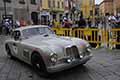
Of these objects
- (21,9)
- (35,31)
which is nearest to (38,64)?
(35,31)

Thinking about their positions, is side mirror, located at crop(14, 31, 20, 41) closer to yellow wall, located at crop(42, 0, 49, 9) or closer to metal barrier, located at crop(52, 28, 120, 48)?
metal barrier, located at crop(52, 28, 120, 48)

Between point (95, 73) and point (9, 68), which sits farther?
Result: point (9, 68)

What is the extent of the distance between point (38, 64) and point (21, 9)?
2694cm

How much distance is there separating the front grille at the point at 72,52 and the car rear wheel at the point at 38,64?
77 centimetres

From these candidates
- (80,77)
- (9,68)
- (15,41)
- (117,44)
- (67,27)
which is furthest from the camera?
(67,27)

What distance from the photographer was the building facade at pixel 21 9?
→ 3040 centimetres

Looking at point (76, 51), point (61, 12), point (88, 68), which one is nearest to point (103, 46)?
point (88, 68)

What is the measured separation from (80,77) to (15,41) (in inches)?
124

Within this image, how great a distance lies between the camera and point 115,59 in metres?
9.34

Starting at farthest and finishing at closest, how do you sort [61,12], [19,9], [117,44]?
[61,12], [19,9], [117,44]

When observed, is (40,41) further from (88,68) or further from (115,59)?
(115,59)

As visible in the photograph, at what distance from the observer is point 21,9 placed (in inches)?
1315

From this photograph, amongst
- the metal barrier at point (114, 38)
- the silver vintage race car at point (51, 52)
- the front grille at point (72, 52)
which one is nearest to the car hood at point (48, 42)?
the silver vintage race car at point (51, 52)

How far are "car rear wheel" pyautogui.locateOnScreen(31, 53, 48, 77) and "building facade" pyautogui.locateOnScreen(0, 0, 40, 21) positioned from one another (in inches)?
888
